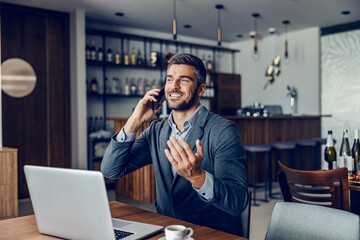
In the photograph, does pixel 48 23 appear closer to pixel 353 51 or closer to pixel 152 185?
pixel 152 185

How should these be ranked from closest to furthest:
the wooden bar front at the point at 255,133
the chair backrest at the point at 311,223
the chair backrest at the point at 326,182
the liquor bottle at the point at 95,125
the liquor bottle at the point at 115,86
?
the chair backrest at the point at 311,223, the chair backrest at the point at 326,182, the wooden bar front at the point at 255,133, the liquor bottle at the point at 95,125, the liquor bottle at the point at 115,86

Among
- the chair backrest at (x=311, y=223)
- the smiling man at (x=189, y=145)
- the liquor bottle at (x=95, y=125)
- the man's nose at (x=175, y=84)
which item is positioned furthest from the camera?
the liquor bottle at (x=95, y=125)

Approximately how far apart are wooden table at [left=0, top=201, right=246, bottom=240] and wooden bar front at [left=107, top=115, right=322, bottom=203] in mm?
2795

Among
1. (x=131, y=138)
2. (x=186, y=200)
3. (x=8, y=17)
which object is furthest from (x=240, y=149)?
(x=8, y=17)

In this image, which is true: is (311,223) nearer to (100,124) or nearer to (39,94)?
(39,94)

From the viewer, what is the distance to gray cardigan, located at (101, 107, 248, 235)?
1202mm

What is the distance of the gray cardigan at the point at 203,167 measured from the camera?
3.94 ft

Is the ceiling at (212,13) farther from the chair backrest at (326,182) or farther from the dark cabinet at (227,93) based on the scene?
the chair backrest at (326,182)

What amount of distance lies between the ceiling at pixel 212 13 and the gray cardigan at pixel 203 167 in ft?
11.6

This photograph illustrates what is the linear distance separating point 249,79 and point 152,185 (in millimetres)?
4075

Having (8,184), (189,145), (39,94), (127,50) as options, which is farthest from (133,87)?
(189,145)

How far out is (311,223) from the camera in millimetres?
1149

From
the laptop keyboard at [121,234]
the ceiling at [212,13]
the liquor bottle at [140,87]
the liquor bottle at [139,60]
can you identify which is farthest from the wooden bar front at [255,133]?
the laptop keyboard at [121,234]

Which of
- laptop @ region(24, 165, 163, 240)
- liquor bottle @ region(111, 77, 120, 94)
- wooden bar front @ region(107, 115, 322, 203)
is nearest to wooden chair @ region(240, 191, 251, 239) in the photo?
laptop @ region(24, 165, 163, 240)
